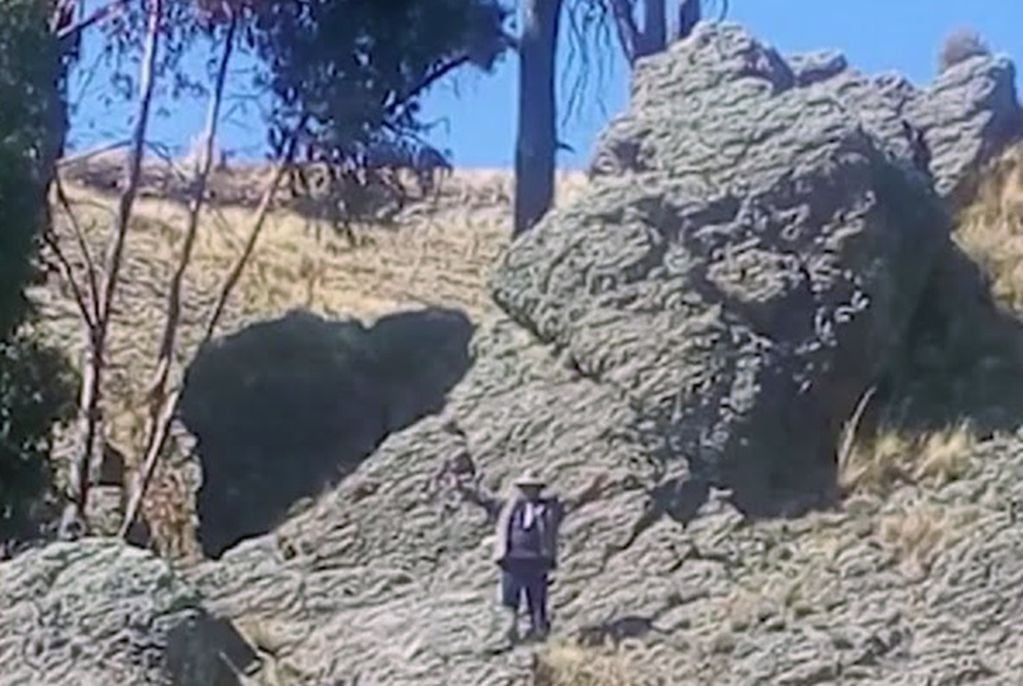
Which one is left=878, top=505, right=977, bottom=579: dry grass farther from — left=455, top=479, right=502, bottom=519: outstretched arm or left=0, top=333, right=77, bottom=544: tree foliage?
left=0, top=333, right=77, bottom=544: tree foliage

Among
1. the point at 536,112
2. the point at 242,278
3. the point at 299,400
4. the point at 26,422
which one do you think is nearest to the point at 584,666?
the point at 26,422

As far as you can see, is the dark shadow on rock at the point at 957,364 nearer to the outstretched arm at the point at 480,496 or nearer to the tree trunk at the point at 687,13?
the outstretched arm at the point at 480,496

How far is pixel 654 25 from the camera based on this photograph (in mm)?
33500

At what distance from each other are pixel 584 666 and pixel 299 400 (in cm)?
813

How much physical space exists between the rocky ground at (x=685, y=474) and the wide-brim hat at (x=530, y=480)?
0.17 metres

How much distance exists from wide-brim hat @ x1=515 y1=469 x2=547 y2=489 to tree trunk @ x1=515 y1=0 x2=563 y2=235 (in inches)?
351

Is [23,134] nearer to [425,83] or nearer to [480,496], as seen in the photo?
[425,83]

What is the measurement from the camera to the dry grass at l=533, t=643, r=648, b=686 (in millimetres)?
20453

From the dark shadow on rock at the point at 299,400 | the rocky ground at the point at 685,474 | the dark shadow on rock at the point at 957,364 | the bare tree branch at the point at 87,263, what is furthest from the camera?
the bare tree branch at the point at 87,263

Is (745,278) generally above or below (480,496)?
above

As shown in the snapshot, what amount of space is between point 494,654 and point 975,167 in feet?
30.8

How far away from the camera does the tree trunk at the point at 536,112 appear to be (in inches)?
1252

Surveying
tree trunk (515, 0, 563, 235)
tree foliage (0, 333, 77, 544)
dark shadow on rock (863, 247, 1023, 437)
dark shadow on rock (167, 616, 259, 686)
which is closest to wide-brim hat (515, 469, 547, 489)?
dark shadow on rock (167, 616, 259, 686)

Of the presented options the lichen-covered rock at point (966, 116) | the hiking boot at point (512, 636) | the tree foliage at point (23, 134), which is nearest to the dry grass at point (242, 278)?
the tree foliage at point (23, 134)
